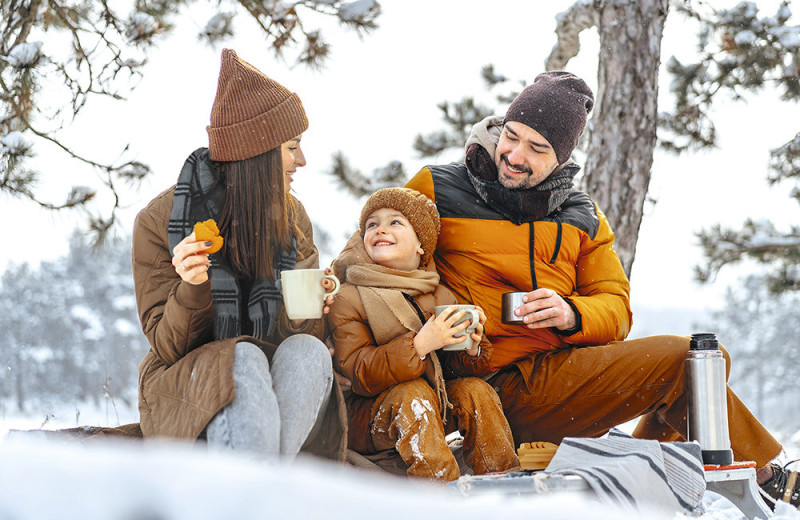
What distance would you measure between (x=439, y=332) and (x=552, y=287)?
27.8 inches

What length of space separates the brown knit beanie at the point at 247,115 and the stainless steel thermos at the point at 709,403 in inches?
64.7

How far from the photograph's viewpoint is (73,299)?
2850cm

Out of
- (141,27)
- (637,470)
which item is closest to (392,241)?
(637,470)

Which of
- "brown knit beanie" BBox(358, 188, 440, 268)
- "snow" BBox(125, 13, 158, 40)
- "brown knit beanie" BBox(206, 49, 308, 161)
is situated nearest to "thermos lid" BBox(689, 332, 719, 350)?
"brown knit beanie" BBox(358, 188, 440, 268)

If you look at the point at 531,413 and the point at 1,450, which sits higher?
the point at 1,450

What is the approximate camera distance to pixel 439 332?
97.8 inches

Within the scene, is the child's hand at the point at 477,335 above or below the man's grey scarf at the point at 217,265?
below

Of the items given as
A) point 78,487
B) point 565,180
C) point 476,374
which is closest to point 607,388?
point 476,374

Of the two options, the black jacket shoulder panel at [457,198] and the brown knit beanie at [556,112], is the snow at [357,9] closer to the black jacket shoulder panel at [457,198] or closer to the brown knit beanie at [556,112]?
the brown knit beanie at [556,112]

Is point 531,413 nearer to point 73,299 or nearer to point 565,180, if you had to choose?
point 565,180

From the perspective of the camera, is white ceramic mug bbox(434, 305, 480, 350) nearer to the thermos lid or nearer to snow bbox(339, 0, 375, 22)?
the thermos lid

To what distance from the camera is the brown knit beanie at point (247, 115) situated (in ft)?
7.89

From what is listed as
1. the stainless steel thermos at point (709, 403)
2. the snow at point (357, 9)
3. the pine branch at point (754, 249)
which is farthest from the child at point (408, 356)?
the pine branch at point (754, 249)

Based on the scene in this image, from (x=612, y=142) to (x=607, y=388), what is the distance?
2476mm
